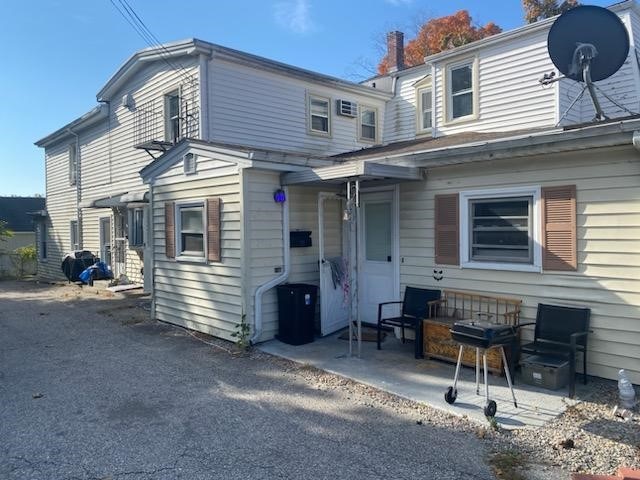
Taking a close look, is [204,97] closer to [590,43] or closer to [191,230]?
[191,230]

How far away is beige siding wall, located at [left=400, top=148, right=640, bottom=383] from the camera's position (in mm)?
Result: 4977

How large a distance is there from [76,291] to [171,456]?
468 inches

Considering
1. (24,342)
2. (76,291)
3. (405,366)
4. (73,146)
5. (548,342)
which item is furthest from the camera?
(73,146)

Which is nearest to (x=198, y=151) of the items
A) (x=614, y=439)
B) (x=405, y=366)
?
(x=405, y=366)

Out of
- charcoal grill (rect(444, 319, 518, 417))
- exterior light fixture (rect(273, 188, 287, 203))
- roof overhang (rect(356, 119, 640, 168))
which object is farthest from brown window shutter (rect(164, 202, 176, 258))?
charcoal grill (rect(444, 319, 518, 417))

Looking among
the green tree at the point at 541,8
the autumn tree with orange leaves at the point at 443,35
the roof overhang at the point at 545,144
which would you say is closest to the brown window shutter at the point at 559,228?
the roof overhang at the point at 545,144

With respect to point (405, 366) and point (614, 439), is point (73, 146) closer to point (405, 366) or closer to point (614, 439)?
point (405, 366)

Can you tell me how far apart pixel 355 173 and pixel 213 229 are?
2.69 metres

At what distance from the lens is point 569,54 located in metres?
6.22

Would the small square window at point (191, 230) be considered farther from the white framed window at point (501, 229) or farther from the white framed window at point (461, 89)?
the white framed window at point (461, 89)

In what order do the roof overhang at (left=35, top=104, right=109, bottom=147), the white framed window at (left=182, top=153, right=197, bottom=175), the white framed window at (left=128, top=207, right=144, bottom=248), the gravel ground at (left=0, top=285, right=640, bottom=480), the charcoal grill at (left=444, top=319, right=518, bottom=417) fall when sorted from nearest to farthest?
the gravel ground at (left=0, top=285, right=640, bottom=480) < the charcoal grill at (left=444, top=319, right=518, bottom=417) < the white framed window at (left=182, top=153, right=197, bottom=175) < the white framed window at (left=128, top=207, right=144, bottom=248) < the roof overhang at (left=35, top=104, right=109, bottom=147)

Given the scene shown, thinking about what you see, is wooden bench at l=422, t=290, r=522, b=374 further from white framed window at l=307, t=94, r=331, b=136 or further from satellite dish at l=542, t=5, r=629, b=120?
white framed window at l=307, t=94, r=331, b=136

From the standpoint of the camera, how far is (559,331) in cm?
532

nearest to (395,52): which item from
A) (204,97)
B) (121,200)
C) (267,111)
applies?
(267,111)
